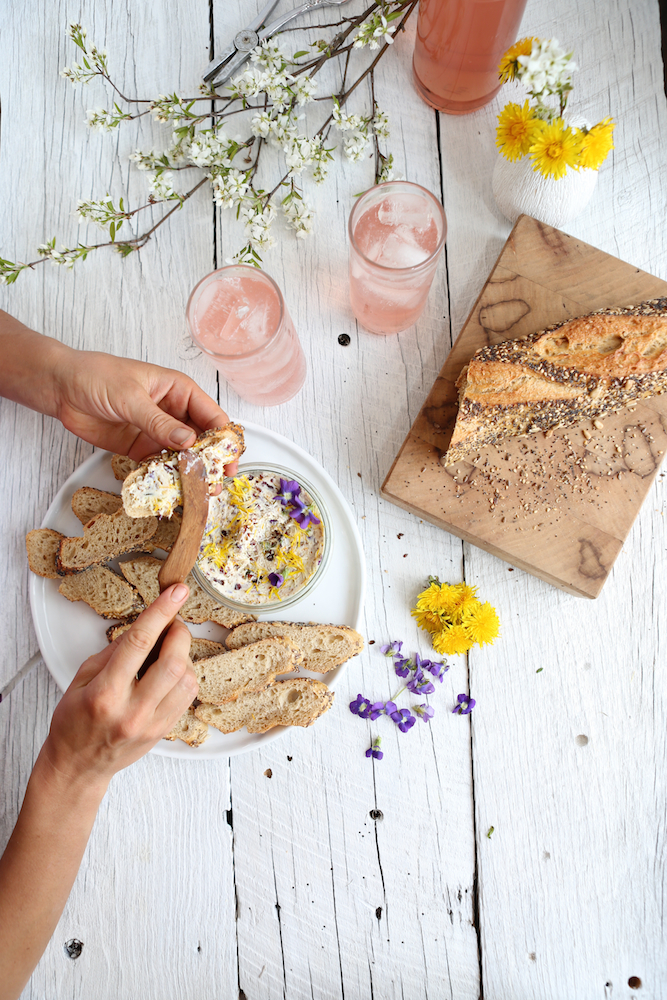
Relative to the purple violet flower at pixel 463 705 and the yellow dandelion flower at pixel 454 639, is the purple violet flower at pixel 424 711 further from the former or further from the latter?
the yellow dandelion flower at pixel 454 639

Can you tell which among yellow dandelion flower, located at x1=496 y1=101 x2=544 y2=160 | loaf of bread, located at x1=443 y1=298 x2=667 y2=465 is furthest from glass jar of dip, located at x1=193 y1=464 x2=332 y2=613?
yellow dandelion flower, located at x1=496 y1=101 x2=544 y2=160

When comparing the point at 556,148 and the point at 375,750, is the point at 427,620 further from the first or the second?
the point at 556,148

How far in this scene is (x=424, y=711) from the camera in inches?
74.0

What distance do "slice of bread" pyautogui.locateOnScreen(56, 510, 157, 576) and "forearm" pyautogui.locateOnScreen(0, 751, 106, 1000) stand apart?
1.67ft

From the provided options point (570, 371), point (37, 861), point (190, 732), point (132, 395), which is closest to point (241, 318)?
point (132, 395)

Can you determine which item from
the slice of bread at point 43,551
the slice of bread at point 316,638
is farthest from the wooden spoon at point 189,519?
the slice of bread at point 43,551

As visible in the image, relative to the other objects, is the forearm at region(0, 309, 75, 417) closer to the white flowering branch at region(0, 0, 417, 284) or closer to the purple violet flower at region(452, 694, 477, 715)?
the white flowering branch at region(0, 0, 417, 284)

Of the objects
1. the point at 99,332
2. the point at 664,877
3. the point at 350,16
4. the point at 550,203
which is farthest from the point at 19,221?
the point at 664,877

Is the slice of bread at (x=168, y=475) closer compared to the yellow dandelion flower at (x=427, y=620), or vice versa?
the slice of bread at (x=168, y=475)

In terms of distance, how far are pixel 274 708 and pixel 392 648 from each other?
38cm

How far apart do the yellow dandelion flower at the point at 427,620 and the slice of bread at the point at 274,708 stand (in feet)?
1.12

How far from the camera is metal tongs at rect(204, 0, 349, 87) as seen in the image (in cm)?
191

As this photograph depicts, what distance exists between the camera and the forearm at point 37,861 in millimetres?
1618

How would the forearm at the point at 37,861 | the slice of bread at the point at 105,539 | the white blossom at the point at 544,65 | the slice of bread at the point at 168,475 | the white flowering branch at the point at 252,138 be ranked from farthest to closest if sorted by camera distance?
1. the white flowering branch at the point at 252,138
2. the slice of bread at the point at 105,539
3. the forearm at the point at 37,861
4. the slice of bread at the point at 168,475
5. the white blossom at the point at 544,65
